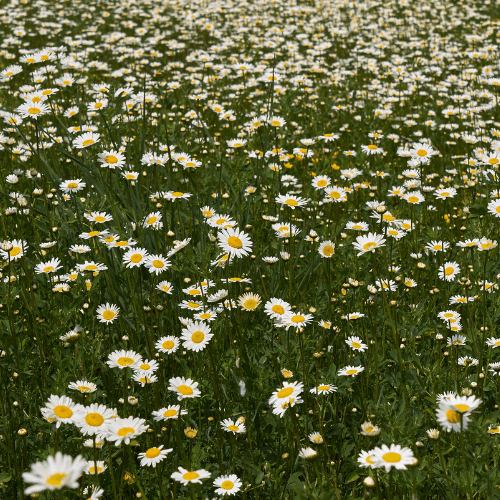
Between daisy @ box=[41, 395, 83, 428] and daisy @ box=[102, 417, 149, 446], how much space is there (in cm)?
11

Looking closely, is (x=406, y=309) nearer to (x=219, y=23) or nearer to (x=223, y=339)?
(x=223, y=339)

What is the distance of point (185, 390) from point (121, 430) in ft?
1.18

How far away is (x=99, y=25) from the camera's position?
38.3 ft

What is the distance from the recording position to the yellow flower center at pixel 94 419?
1.79 m

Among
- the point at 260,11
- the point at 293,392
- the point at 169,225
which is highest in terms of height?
the point at 293,392

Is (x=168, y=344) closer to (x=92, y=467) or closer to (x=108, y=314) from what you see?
(x=108, y=314)

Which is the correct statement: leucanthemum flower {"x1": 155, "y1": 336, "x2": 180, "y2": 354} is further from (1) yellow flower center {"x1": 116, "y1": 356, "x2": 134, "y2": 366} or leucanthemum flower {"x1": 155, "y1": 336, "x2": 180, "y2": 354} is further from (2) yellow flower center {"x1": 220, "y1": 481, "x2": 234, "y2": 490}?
(2) yellow flower center {"x1": 220, "y1": 481, "x2": 234, "y2": 490}

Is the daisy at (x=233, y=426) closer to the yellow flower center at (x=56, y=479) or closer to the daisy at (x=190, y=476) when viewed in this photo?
the daisy at (x=190, y=476)

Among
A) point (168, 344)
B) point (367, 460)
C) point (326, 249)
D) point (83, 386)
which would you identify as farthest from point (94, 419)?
point (326, 249)

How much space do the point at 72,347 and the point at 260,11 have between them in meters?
11.4

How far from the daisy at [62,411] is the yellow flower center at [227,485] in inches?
21.5

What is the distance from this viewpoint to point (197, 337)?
241 cm

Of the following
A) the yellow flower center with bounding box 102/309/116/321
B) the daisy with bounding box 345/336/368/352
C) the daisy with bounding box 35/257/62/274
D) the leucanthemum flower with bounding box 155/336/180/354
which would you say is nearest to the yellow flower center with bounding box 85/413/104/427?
the leucanthemum flower with bounding box 155/336/180/354

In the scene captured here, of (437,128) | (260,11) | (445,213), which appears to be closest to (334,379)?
(445,213)
